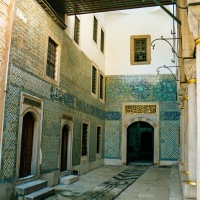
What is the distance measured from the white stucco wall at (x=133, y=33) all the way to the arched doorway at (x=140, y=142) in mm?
5082

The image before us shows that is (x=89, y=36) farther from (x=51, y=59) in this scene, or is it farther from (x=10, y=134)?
(x=10, y=134)

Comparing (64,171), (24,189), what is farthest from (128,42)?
(24,189)

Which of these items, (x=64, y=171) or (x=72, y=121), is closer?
(x=64, y=171)

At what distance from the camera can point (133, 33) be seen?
15031 mm

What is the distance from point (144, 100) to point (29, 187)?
934cm

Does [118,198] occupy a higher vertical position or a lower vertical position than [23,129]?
lower

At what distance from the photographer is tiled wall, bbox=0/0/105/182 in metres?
5.84

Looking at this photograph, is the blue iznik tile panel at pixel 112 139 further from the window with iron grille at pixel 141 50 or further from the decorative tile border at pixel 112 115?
the window with iron grille at pixel 141 50

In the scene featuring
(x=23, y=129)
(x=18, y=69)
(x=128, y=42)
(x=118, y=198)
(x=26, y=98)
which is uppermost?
(x=128, y=42)

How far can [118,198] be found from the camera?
6.57 meters

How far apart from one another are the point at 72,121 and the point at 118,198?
12.1ft

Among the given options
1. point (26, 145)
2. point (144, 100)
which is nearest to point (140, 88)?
point (144, 100)

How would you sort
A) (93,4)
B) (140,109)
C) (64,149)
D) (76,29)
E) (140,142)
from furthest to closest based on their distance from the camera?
1. (140,142)
2. (140,109)
3. (76,29)
4. (64,149)
5. (93,4)

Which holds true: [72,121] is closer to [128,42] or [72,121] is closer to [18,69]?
[18,69]
